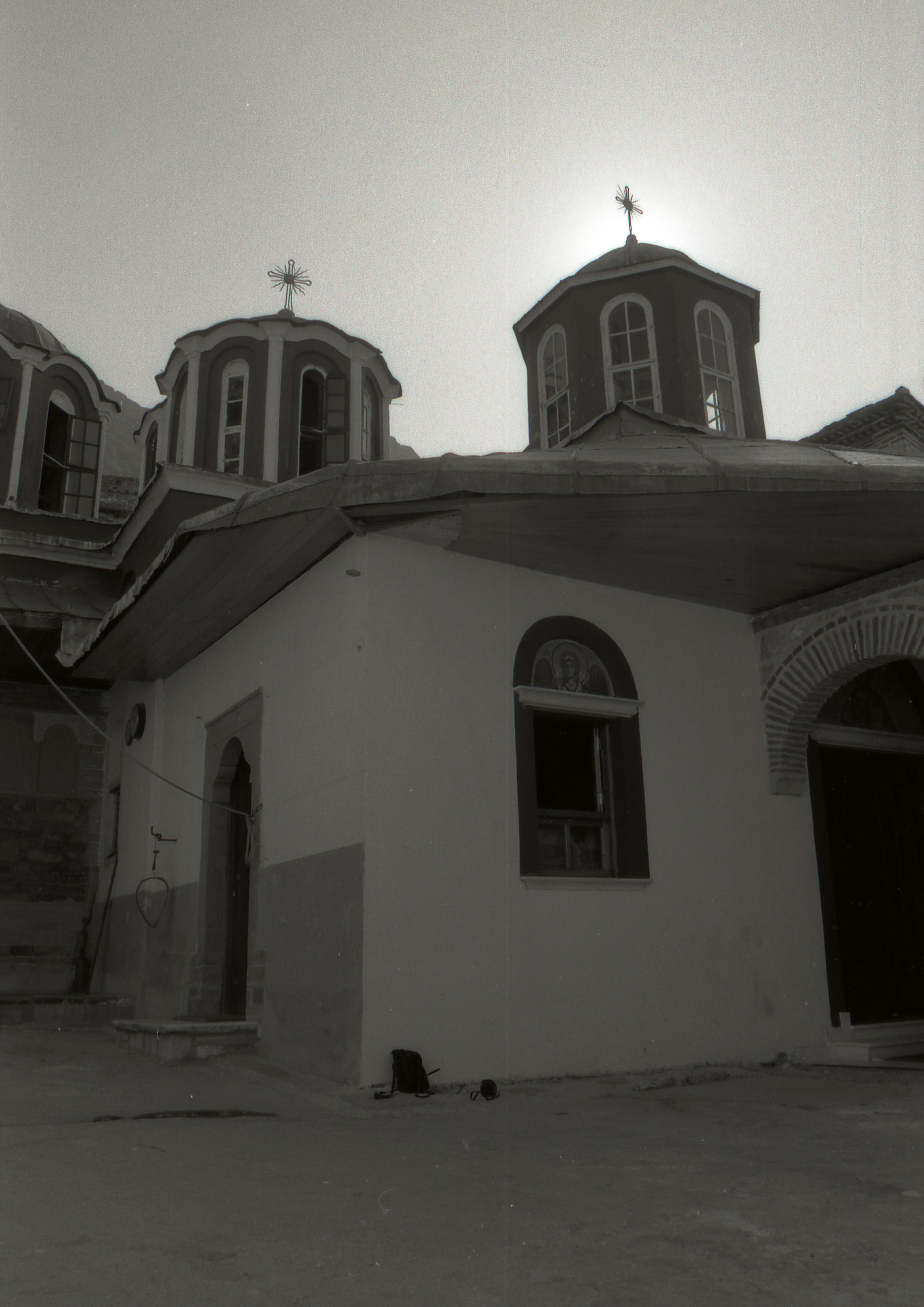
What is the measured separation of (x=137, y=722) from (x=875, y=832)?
23.4 feet

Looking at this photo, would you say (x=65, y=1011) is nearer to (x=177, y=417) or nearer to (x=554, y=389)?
(x=177, y=417)

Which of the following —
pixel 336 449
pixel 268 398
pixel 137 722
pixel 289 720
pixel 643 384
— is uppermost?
pixel 268 398

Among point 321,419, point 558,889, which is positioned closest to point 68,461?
point 321,419

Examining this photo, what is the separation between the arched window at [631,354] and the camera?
11312mm

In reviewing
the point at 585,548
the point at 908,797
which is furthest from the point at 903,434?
the point at 585,548

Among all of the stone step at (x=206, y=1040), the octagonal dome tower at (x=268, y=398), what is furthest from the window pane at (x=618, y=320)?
the stone step at (x=206, y=1040)

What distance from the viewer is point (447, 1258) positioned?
273 cm

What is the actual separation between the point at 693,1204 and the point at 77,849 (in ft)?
33.3

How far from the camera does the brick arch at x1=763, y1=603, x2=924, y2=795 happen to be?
6.94 m

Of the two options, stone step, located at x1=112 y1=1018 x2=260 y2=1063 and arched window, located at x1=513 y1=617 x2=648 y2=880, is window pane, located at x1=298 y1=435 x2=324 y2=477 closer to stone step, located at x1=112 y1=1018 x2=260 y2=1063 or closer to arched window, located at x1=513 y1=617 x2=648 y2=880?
arched window, located at x1=513 y1=617 x2=648 y2=880

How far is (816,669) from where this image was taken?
745 centimetres

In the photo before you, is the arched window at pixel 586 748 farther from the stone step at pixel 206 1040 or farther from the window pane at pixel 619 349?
the window pane at pixel 619 349

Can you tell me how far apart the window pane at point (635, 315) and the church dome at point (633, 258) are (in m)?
0.45

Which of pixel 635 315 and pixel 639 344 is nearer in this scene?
pixel 639 344
